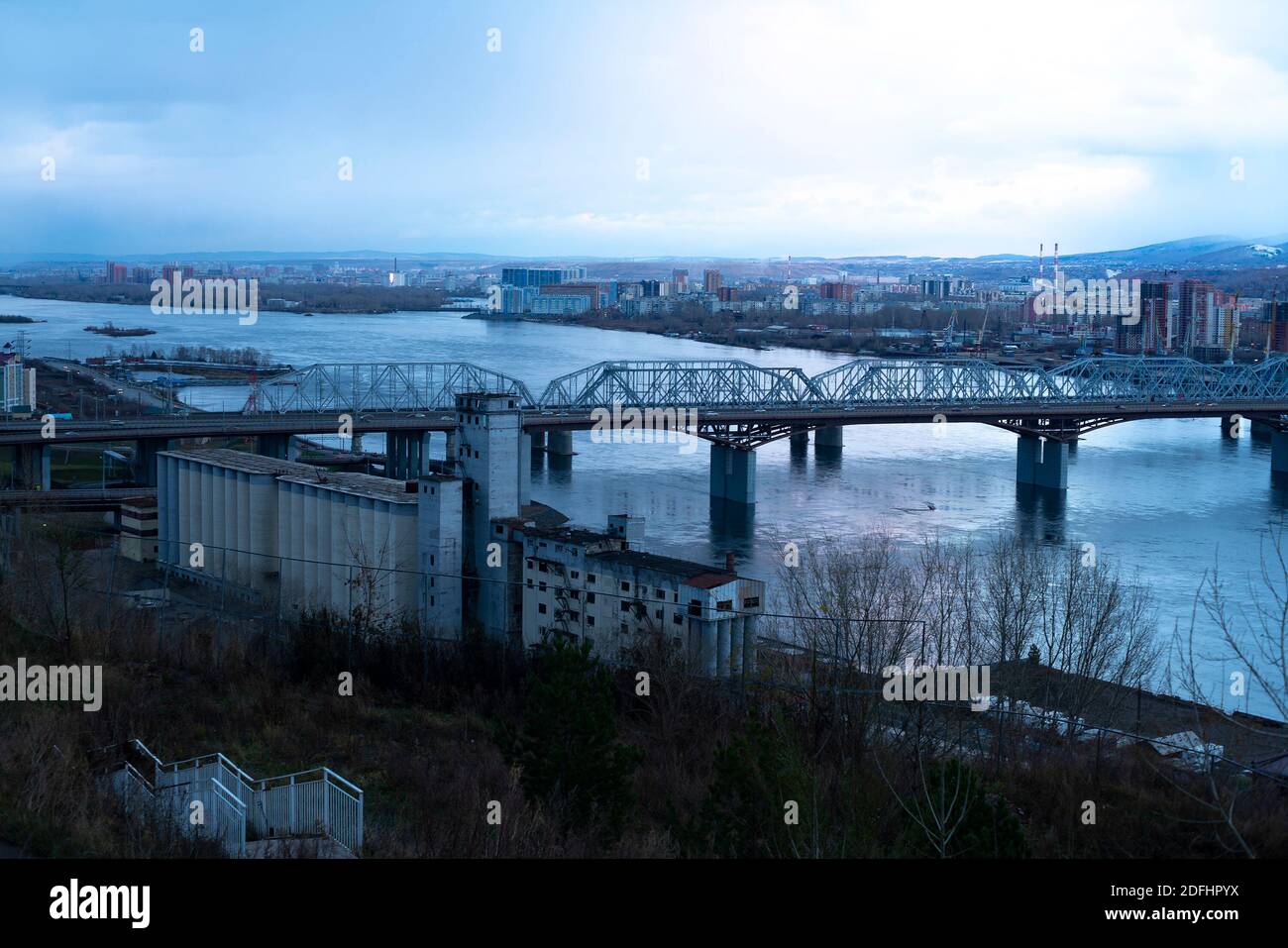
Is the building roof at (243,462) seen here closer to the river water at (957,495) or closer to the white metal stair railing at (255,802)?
the river water at (957,495)

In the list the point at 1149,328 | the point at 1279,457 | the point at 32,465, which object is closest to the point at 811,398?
the point at 1279,457

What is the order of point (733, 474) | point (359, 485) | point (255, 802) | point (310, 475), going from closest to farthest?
point (255, 802) → point (359, 485) → point (310, 475) → point (733, 474)

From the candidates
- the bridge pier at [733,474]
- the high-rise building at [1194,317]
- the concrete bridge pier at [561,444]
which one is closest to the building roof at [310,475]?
the bridge pier at [733,474]

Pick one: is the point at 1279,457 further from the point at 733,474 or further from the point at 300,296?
the point at 300,296

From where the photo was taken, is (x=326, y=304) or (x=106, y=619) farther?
(x=326, y=304)

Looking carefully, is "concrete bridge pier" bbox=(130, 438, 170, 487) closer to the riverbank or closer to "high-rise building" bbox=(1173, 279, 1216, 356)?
"high-rise building" bbox=(1173, 279, 1216, 356)
